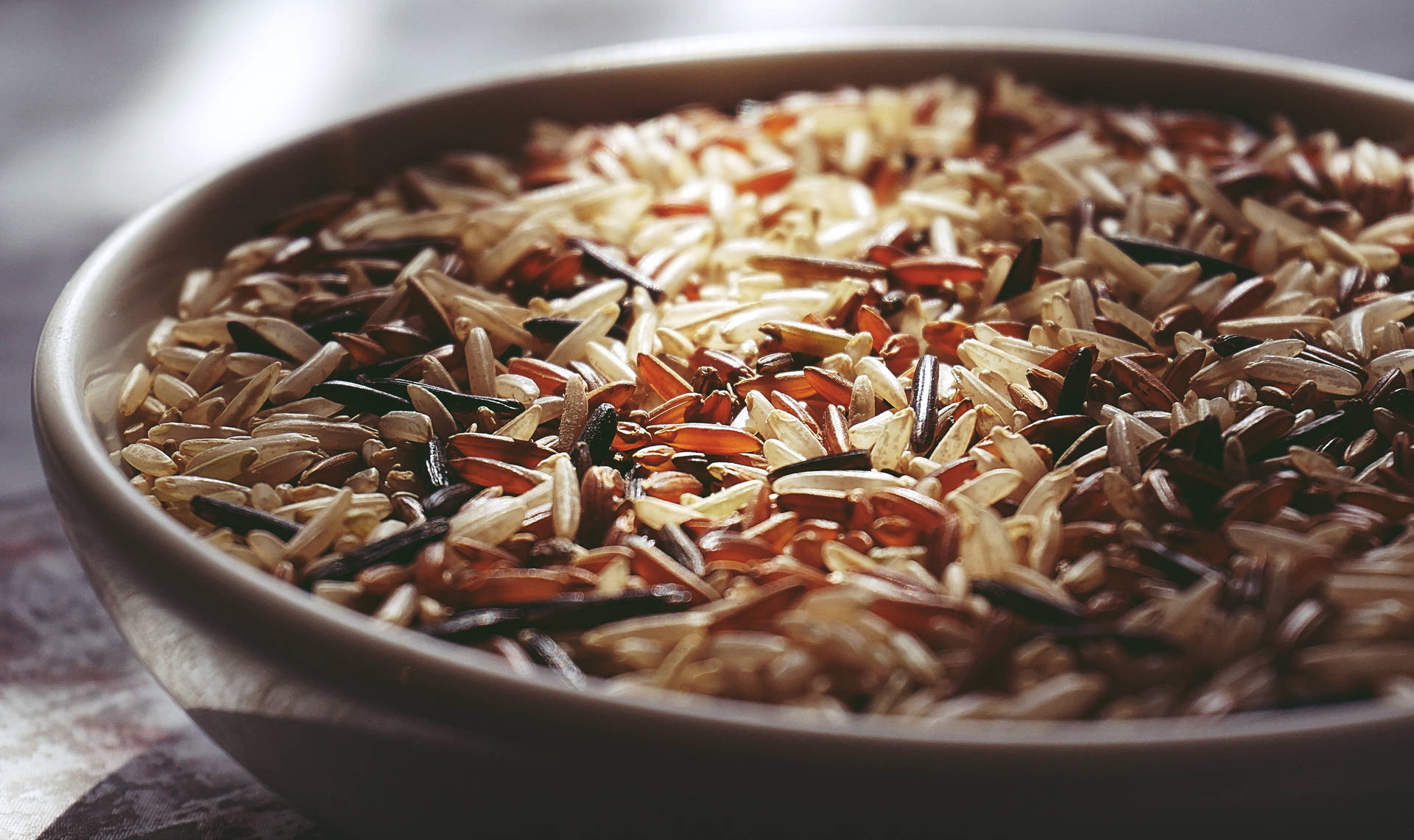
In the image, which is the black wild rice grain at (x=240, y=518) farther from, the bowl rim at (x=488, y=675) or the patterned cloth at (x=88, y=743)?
the patterned cloth at (x=88, y=743)

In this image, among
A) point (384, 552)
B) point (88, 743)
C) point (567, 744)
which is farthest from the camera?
point (88, 743)

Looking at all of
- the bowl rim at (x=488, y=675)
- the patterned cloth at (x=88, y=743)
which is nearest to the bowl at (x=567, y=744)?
the bowl rim at (x=488, y=675)

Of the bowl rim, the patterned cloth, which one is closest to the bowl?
the bowl rim

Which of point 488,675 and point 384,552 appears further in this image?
point 384,552

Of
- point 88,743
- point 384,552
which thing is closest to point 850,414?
point 384,552

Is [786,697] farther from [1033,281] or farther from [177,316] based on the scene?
[177,316]

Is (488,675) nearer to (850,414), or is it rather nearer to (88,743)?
(850,414)

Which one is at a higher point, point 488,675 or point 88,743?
point 488,675

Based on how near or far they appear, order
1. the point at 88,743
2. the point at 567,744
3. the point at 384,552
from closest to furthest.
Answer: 1. the point at 567,744
2. the point at 384,552
3. the point at 88,743
